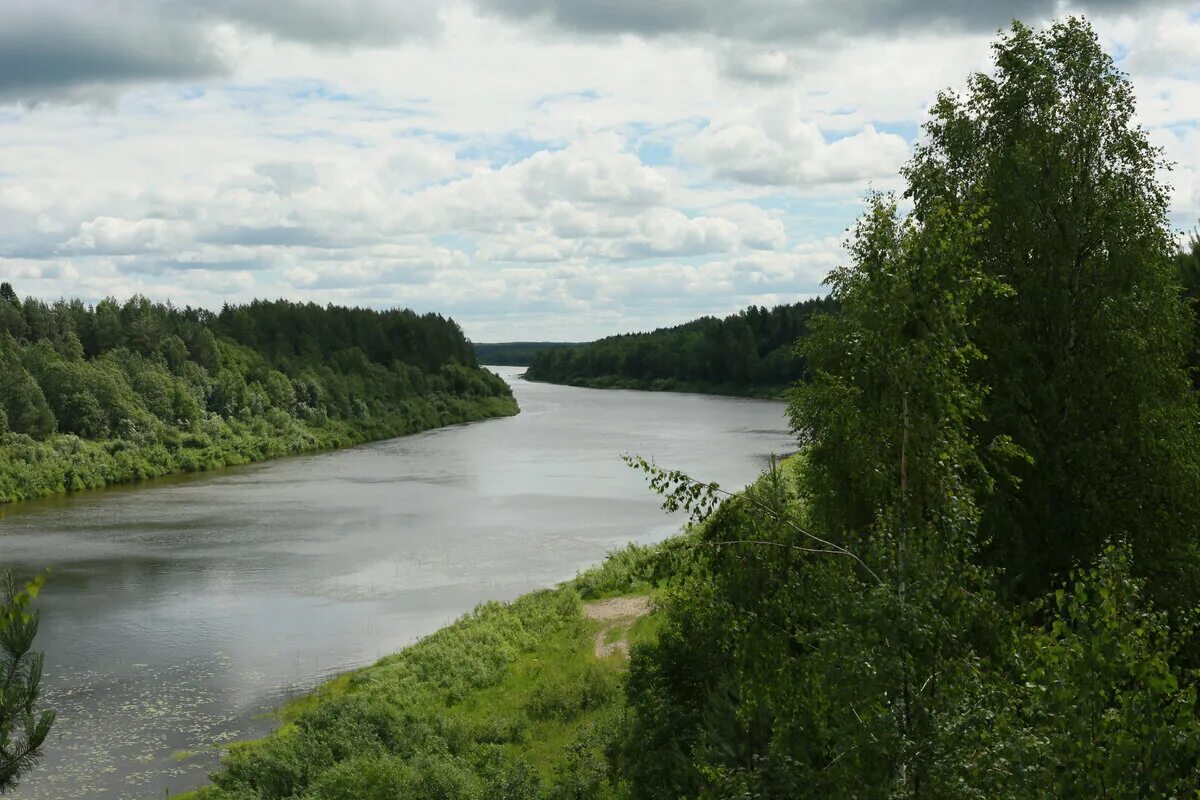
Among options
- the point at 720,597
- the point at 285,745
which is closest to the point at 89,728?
the point at 285,745

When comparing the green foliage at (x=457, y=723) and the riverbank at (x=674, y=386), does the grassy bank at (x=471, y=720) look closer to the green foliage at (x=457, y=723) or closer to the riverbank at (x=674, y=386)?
the green foliage at (x=457, y=723)

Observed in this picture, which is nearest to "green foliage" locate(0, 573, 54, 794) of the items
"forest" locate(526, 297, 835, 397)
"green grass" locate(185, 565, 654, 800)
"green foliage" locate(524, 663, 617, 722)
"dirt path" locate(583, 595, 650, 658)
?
"green grass" locate(185, 565, 654, 800)

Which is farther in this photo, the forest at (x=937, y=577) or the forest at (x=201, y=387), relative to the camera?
the forest at (x=201, y=387)

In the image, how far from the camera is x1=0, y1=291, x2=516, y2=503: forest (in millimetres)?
52969

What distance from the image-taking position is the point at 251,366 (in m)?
79.8

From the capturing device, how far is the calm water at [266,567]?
64.1 ft

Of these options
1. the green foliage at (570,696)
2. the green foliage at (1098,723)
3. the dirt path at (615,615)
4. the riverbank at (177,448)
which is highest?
the green foliage at (1098,723)

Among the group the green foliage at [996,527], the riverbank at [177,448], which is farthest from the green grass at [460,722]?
the riverbank at [177,448]

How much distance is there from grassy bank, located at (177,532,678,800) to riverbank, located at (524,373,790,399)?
231 feet

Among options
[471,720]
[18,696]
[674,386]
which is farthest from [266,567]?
[674,386]

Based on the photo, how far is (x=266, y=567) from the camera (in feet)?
105

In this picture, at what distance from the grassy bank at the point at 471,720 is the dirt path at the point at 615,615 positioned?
67 millimetres

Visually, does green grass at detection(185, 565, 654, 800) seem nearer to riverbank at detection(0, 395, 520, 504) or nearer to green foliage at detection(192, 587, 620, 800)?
green foliage at detection(192, 587, 620, 800)

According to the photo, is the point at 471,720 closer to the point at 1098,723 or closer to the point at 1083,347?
the point at 1083,347
